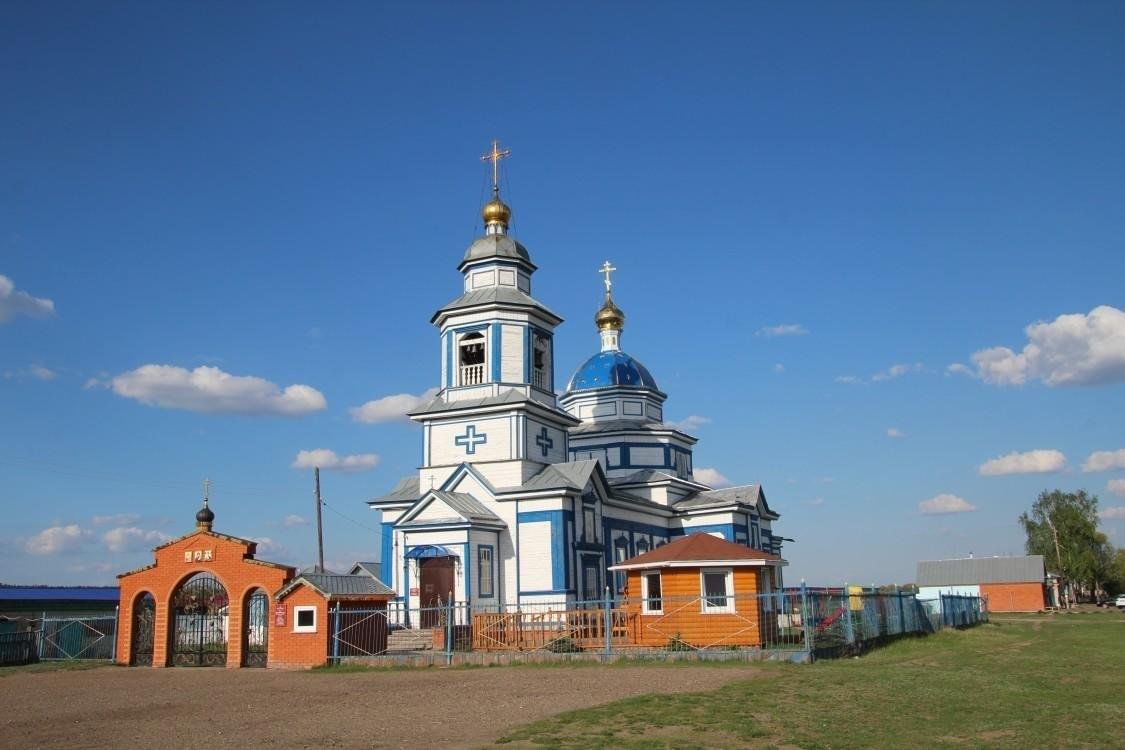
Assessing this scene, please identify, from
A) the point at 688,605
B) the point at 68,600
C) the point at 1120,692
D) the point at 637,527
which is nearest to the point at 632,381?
the point at 637,527

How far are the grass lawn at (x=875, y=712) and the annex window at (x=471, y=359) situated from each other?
16.4 m

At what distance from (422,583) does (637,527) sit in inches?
406

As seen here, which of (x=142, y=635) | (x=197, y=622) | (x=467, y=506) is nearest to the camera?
(x=197, y=622)

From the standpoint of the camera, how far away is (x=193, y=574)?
2550cm

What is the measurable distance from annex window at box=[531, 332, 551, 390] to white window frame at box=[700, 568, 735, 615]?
11854 millimetres

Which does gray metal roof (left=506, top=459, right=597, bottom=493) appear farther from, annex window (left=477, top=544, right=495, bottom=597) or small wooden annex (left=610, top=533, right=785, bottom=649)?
Answer: small wooden annex (left=610, top=533, right=785, bottom=649)

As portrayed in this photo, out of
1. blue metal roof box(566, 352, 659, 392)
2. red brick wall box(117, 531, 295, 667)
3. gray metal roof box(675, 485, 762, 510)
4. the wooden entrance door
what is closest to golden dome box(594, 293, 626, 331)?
blue metal roof box(566, 352, 659, 392)

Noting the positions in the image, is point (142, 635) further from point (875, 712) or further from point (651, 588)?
point (875, 712)

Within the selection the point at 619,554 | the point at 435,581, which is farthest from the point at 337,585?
the point at 619,554

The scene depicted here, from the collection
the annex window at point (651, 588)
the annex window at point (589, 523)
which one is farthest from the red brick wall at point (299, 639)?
the annex window at point (589, 523)

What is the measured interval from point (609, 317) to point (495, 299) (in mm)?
14076

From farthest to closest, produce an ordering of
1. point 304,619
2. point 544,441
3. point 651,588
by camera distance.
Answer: point 544,441, point 651,588, point 304,619

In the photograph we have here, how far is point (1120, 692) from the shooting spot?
15.9 metres

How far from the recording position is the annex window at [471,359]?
109 ft
